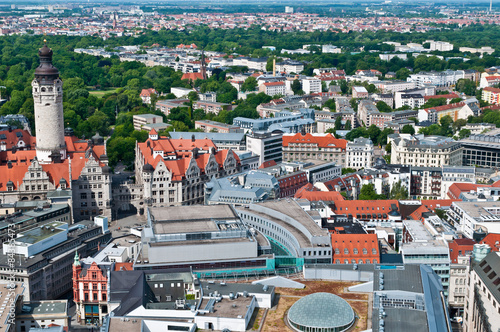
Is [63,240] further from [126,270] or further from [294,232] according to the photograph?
[294,232]

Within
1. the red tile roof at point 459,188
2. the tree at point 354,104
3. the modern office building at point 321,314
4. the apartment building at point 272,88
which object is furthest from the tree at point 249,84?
the modern office building at point 321,314

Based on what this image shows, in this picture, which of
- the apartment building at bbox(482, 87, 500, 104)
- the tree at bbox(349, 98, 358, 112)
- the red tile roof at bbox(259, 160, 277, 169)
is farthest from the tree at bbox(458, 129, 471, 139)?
the apartment building at bbox(482, 87, 500, 104)

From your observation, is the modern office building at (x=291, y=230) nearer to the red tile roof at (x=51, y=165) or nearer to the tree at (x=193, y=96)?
the red tile roof at (x=51, y=165)

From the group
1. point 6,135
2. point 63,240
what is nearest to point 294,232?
point 63,240

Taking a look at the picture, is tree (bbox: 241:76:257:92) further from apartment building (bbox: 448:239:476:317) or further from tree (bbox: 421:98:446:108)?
apartment building (bbox: 448:239:476:317)

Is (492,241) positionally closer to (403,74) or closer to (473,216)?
(473,216)

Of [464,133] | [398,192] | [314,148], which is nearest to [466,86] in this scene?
[464,133]
